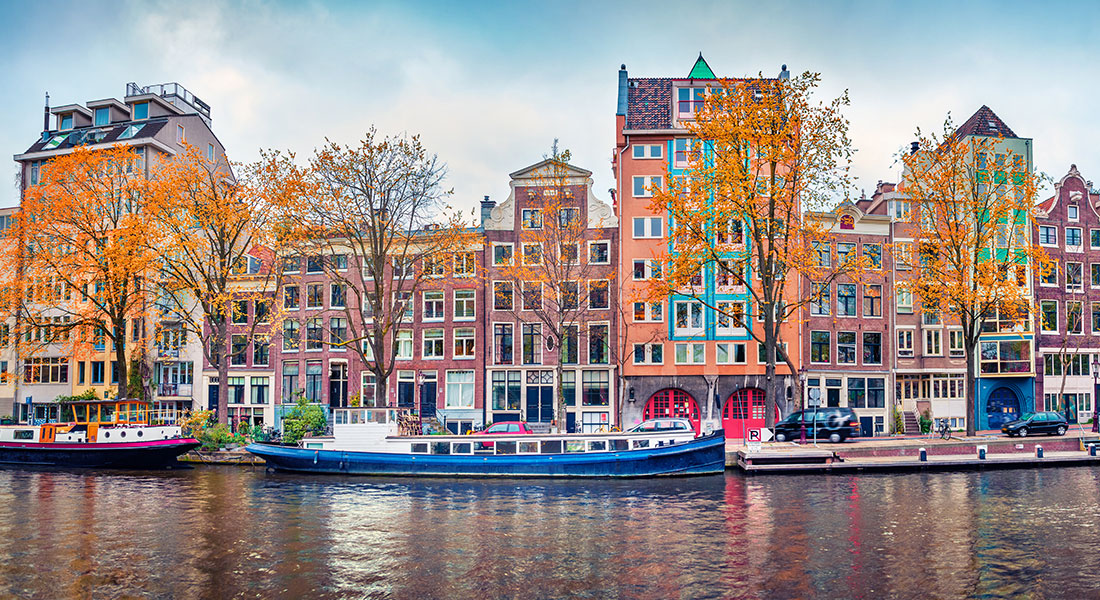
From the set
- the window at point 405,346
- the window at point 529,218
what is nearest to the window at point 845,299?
the window at point 529,218

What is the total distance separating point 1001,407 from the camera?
64375mm

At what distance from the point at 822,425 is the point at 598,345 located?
1645 cm

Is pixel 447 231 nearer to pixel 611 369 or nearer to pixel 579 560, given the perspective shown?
pixel 611 369

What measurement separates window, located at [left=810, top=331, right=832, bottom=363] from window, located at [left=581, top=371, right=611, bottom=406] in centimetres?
1451

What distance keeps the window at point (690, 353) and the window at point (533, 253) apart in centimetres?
1150

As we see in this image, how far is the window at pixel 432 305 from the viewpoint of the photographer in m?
62.9

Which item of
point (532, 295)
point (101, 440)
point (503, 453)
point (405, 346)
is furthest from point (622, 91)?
point (101, 440)

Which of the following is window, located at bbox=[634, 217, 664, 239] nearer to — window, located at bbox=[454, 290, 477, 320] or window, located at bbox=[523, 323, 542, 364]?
window, located at bbox=[523, 323, 542, 364]

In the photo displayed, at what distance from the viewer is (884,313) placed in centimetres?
6284

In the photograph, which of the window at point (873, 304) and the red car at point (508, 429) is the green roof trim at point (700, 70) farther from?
the red car at point (508, 429)

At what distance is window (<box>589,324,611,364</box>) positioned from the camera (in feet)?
199

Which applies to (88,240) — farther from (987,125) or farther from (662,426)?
(987,125)

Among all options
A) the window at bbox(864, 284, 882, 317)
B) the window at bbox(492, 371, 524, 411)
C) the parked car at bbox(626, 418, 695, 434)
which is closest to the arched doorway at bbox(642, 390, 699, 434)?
the window at bbox(492, 371, 524, 411)

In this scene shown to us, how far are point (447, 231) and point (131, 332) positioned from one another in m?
30.7
